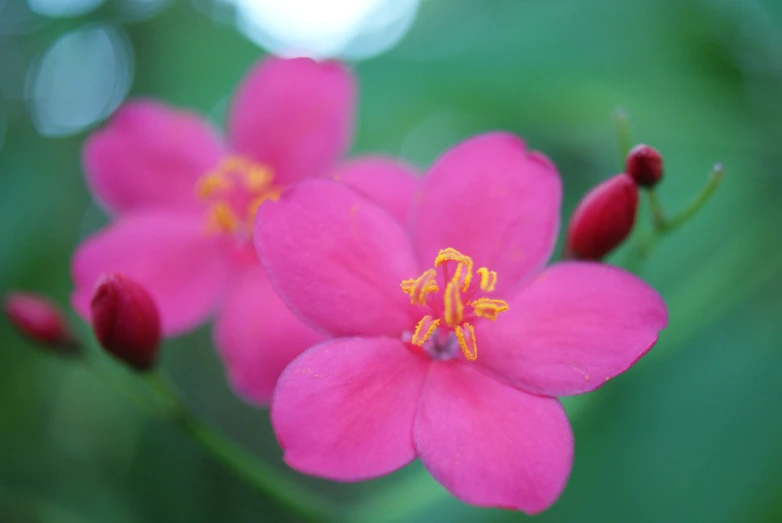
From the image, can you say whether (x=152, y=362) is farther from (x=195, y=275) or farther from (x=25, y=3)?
(x=25, y=3)

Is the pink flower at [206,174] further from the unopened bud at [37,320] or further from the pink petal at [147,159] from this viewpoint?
the unopened bud at [37,320]

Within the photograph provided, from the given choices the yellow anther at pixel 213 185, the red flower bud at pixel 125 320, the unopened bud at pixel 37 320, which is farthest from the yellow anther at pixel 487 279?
the unopened bud at pixel 37 320

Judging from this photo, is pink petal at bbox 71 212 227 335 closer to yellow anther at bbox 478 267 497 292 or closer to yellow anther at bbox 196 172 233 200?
yellow anther at bbox 196 172 233 200

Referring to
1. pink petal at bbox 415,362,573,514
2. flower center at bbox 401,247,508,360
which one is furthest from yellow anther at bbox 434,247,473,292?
pink petal at bbox 415,362,573,514

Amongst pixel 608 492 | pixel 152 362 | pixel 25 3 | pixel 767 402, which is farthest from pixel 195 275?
pixel 25 3

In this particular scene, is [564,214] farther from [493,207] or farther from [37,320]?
[37,320]
